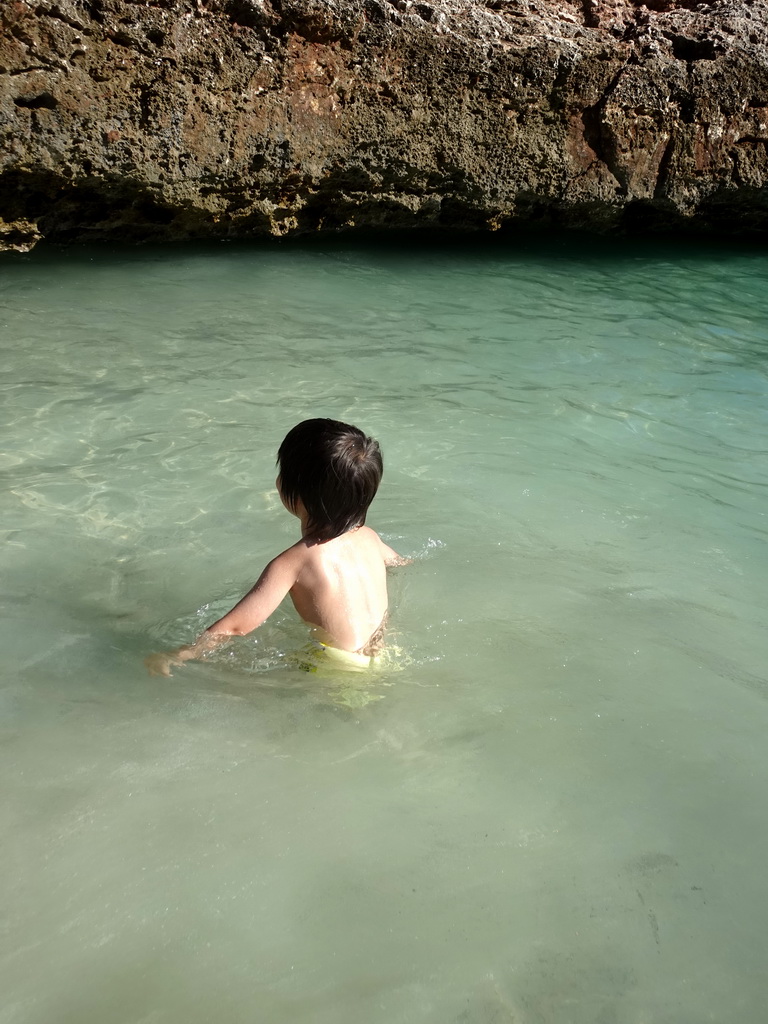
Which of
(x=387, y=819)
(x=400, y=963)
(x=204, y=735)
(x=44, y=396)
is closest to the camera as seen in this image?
(x=400, y=963)

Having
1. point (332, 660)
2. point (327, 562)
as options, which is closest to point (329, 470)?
point (327, 562)

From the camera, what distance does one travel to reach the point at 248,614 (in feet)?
8.97

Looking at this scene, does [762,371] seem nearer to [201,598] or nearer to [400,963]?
[201,598]

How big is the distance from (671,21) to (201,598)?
7283mm

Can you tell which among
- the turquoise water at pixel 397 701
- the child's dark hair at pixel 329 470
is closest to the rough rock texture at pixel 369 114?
the turquoise water at pixel 397 701

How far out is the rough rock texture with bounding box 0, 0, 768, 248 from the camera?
6.42 m

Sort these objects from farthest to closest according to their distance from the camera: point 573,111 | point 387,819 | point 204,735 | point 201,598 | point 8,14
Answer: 1. point 573,111
2. point 8,14
3. point 201,598
4. point 204,735
5. point 387,819

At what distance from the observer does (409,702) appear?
113 inches

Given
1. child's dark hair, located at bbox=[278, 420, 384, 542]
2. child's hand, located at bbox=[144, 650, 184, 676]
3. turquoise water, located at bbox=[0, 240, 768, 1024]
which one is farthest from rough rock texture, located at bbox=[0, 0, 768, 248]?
child's hand, located at bbox=[144, 650, 184, 676]

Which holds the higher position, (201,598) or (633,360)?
(633,360)

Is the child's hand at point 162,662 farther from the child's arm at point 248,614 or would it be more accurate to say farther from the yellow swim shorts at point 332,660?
the yellow swim shorts at point 332,660

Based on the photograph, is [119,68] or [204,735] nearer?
[204,735]

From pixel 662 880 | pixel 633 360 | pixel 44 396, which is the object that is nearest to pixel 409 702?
pixel 662 880

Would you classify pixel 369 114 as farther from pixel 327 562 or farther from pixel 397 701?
pixel 397 701
